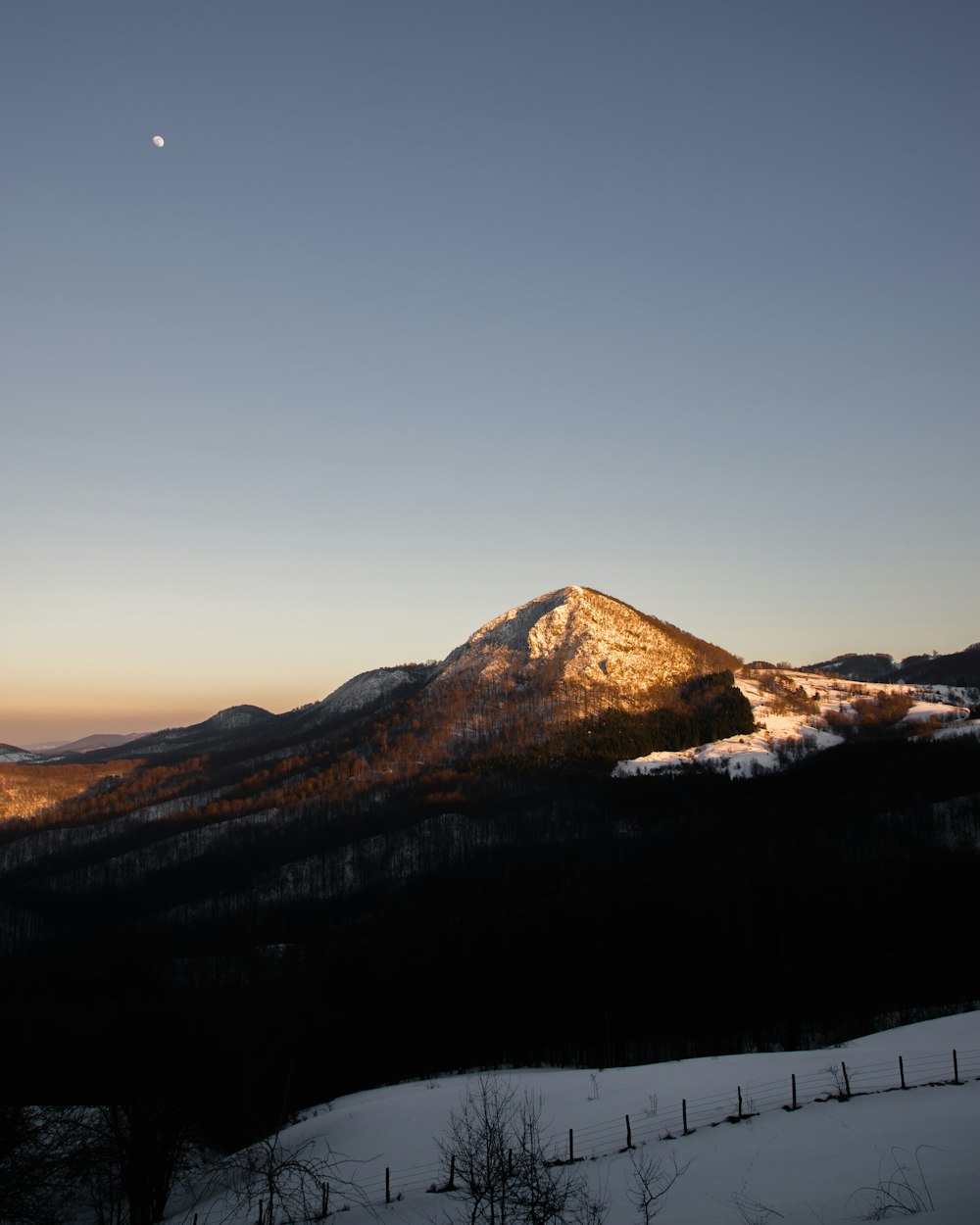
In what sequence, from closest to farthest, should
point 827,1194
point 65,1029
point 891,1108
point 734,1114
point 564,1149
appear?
point 827,1194
point 891,1108
point 734,1114
point 564,1149
point 65,1029

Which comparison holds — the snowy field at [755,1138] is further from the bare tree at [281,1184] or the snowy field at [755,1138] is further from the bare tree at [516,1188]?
the bare tree at [516,1188]

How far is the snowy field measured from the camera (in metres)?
23.5

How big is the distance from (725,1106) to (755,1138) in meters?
6.30

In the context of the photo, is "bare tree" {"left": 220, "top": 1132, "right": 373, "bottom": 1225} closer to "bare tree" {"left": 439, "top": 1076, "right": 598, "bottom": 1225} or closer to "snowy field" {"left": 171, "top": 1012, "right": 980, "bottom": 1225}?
"snowy field" {"left": 171, "top": 1012, "right": 980, "bottom": 1225}

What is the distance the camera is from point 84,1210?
47844 millimetres

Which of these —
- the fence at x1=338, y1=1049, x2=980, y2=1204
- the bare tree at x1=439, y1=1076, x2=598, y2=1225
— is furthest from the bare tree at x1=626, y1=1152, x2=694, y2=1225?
the fence at x1=338, y1=1049, x2=980, y2=1204

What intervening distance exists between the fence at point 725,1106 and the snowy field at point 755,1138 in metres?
0.13

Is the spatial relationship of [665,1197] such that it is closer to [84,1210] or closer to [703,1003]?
[84,1210]

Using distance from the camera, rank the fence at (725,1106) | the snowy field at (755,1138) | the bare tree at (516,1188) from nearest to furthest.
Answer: the bare tree at (516,1188) < the snowy field at (755,1138) < the fence at (725,1106)

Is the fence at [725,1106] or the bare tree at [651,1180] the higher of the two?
the bare tree at [651,1180]

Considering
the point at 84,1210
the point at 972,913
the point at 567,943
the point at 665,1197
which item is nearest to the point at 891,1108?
the point at 665,1197

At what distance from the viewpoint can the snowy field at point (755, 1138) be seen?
2353cm

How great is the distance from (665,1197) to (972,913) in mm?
137999

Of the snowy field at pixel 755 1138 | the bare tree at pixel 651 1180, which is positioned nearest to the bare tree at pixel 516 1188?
the snowy field at pixel 755 1138
